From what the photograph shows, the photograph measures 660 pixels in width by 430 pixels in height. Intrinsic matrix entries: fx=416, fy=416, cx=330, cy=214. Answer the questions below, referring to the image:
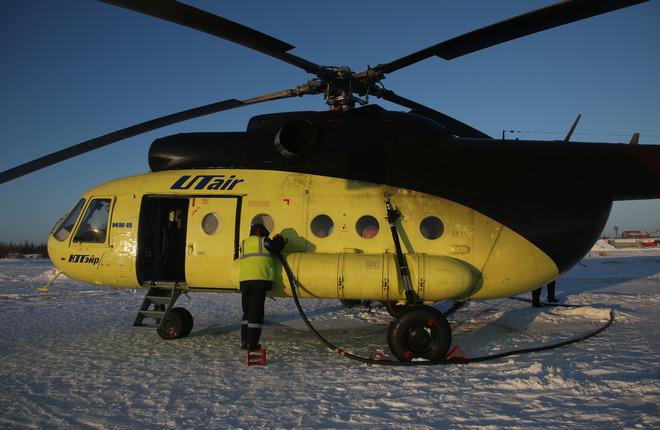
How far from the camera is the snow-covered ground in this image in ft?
12.3

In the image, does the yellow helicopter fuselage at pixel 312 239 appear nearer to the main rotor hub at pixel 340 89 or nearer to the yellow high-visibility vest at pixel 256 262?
the yellow high-visibility vest at pixel 256 262

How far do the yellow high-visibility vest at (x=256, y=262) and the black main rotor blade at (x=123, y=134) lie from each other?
2.25 meters

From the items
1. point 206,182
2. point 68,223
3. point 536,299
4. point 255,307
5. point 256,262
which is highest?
point 206,182

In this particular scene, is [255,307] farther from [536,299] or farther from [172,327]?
[536,299]

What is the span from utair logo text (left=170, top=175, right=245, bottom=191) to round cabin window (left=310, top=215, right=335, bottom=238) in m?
1.44

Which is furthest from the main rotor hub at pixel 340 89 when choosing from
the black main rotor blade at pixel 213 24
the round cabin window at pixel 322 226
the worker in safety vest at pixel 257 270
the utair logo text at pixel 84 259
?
the utair logo text at pixel 84 259

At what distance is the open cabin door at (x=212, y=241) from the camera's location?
6707 millimetres

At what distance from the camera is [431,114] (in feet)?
24.9

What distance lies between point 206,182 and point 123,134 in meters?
1.47

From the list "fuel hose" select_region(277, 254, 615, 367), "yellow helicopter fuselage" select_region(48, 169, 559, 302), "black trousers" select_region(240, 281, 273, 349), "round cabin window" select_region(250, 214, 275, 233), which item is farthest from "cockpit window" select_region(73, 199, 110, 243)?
"fuel hose" select_region(277, 254, 615, 367)

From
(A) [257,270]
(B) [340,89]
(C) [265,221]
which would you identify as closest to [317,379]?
(A) [257,270]

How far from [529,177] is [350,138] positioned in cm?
283

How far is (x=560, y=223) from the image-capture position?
248 inches

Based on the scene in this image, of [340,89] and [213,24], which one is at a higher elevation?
[213,24]
